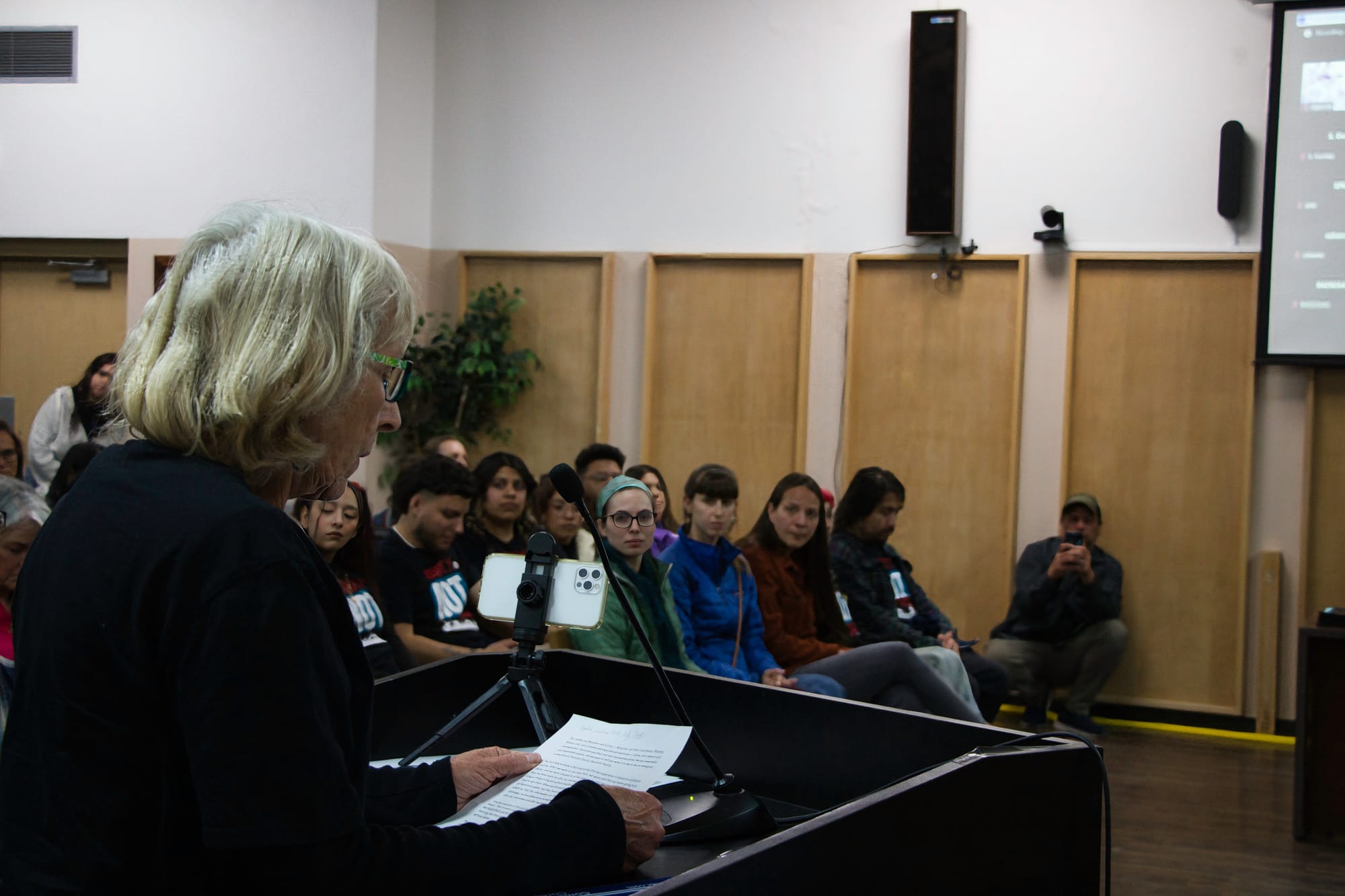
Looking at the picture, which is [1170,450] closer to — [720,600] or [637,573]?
[720,600]

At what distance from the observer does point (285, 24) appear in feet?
19.7

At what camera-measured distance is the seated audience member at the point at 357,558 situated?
322 cm

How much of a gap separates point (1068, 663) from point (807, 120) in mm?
2867

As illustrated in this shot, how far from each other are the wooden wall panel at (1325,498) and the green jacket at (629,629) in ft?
11.2

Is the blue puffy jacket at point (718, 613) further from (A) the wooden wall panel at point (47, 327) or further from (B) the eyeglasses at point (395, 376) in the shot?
(A) the wooden wall panel at point (47, 327)

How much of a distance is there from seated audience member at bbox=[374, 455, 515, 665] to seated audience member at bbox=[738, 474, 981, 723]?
93 cm

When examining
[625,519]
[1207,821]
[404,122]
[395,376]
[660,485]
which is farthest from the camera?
[404,122]

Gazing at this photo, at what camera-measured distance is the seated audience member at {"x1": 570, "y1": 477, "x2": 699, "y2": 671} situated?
307cm

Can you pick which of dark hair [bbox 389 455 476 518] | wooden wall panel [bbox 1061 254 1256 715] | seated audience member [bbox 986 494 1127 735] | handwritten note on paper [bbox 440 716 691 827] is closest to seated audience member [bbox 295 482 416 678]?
dark hair [bbox 389 455 476 518]

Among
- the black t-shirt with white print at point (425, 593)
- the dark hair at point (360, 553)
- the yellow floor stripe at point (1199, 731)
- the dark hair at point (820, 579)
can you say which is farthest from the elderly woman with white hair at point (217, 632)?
the yellow floor stripe at point (1199, 731)

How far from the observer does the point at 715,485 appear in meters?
3.92

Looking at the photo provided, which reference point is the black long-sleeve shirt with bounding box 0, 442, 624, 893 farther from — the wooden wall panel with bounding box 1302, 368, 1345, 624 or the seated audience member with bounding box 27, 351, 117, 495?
the wooden wall panel with bounding box 1302, 368, 1345, 624

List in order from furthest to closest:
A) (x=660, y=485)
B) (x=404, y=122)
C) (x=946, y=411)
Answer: (x=404, y=122), (x=946, y=411), (x=660, y=485)

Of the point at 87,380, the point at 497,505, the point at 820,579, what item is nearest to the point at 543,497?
the point at 497,505
